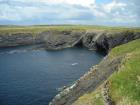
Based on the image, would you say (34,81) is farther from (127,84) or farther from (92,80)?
(127,84)

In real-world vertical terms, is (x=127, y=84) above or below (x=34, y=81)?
above

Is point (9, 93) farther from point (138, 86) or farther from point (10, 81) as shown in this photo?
point (138, 86)

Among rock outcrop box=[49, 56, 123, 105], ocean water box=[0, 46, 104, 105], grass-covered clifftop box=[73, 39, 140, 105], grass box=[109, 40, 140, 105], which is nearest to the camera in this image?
grass box=[109, 40, 140, 105]

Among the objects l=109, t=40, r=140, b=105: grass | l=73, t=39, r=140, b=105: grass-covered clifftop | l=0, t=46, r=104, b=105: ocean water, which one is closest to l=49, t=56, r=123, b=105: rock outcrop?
l=109, t=40, r=140, b=105: grass

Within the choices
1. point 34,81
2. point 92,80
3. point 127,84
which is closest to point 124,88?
point 127,84

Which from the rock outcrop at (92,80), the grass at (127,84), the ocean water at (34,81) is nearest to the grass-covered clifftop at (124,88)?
the grass at (127,84)

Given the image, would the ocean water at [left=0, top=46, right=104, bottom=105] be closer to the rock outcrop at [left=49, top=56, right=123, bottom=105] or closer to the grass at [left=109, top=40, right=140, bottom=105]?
the rock outcrop at [left=49, top=56, right=123, bottom=105]

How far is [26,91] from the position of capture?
88125 millimetres

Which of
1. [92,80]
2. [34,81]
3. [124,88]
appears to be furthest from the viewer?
[34,81]

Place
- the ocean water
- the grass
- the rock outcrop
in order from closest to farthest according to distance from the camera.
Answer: the grass, the rock outcrop, the ocean water

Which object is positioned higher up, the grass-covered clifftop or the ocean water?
the grass-covered clifftop

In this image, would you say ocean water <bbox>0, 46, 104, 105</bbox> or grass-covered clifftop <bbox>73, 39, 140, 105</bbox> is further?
ocean water <bbox>0, 46, 104, 105</bbox>

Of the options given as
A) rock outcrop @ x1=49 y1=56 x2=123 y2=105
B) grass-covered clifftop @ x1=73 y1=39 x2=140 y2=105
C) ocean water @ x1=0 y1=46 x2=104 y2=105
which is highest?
grass-covered clifftop @ x1=73 y1=39 x2=140 y2=105

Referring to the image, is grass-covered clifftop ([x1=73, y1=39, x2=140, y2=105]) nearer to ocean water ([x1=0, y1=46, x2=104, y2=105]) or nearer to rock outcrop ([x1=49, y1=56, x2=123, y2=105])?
rock outcrop ([x1=49, y1=56, x2=123, y2=105])
